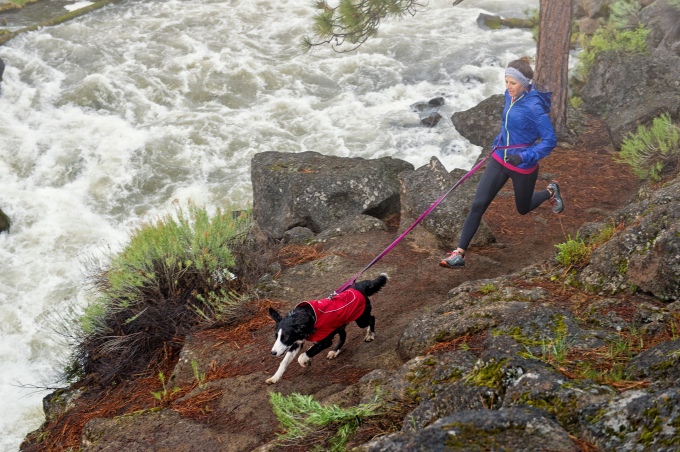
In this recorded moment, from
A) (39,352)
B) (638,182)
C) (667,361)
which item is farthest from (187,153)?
(667,361)

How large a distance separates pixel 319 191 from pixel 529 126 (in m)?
3.82

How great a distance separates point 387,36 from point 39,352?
13.6 meters

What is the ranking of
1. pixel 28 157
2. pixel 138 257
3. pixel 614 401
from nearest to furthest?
pixel 614 401
pixel 138 257
pixel 28 157

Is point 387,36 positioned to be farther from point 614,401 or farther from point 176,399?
point 614,401

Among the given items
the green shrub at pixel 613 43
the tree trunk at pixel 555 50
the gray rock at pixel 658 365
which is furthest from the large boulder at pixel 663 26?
the gray rock at pixel 658 365

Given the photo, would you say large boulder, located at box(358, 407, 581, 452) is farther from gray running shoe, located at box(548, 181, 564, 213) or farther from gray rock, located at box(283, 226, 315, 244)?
gray rock, located at box(283, 226, 315, 244)

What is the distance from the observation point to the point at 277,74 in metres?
16.8

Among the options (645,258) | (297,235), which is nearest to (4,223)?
(297,235)

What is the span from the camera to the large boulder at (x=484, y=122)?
441 inches

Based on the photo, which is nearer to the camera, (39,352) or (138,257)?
Answer: (138,257)

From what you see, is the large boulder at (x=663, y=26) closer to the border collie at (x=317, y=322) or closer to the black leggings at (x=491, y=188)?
the black leggings at (x=491, y=188)

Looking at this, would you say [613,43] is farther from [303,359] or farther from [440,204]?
[303,359]

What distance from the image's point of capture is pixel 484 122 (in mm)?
11320

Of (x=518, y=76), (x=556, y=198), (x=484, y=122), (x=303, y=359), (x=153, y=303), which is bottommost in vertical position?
(x=484, y=122)
